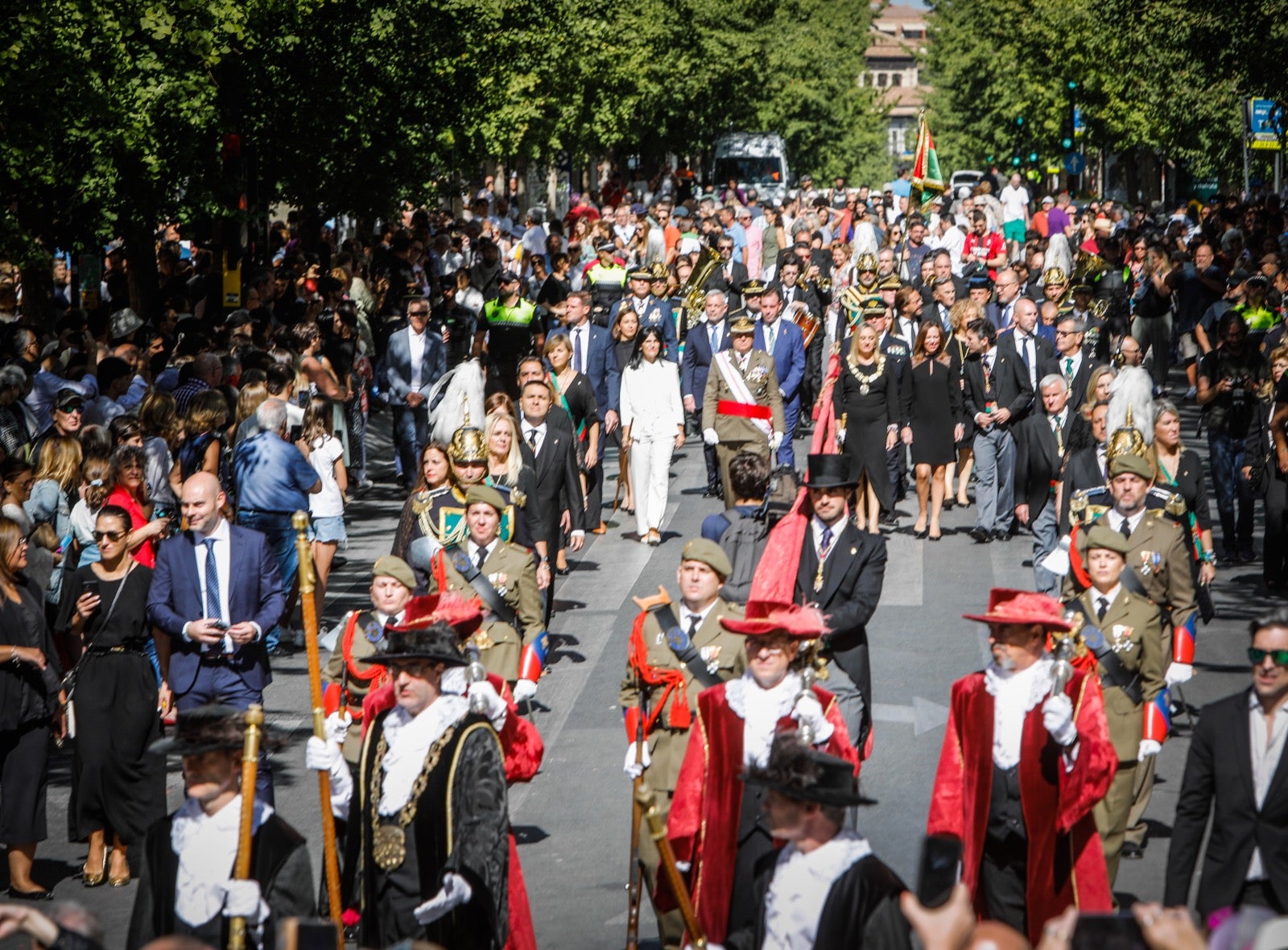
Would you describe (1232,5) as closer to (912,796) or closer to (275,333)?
(275,333)

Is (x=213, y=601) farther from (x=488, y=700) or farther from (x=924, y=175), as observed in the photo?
(x=924, y=175)

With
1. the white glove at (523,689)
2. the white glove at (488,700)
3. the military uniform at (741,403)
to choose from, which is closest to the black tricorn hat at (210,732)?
the white glove at (488,700)

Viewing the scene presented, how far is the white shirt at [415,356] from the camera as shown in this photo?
62.6 ft

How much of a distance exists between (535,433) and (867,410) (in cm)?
392

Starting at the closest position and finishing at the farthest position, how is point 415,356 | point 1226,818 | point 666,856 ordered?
1. point 666,856
2. point 1226,818
3. point 415,356

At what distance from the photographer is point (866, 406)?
56.0 feet

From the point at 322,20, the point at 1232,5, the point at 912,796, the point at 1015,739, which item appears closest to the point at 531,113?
the point at 322,20

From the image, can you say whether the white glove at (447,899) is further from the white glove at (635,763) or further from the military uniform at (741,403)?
the military uniform at (741,403)

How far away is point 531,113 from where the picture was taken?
100 feet

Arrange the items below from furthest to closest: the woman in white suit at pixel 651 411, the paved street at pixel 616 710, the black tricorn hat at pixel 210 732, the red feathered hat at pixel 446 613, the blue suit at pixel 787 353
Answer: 1. the blue suit at pixel 787 353
2. the woman in white suit at pixel 651 411
3. the paved street at pixel 616 710
4. the red feathered hat at pixel 446 613
5. the black tricorn hat at pixel 210 732

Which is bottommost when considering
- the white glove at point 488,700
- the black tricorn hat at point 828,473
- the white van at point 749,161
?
the white glove at point 488,700

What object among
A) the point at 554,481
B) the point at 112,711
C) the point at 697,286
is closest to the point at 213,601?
the point at 112,711

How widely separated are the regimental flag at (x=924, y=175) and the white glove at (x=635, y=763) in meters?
30.2

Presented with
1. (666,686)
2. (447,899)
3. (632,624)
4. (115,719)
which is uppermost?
(666,686)
